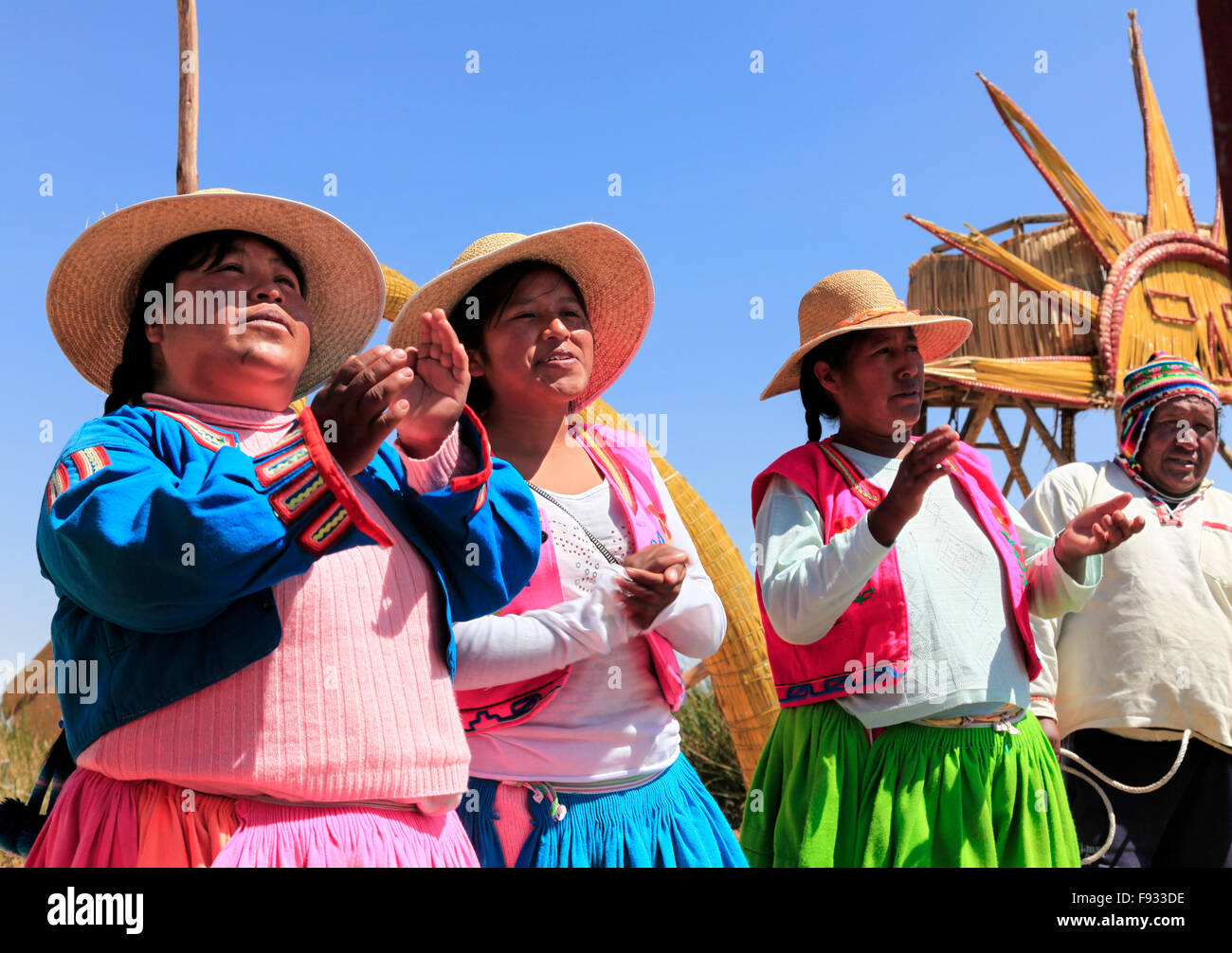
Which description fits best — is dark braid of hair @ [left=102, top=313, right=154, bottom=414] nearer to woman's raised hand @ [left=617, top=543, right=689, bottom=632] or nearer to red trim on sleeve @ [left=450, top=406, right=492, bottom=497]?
red trim on sleeve @ [left=450, top=406, right=492, bottom=497]

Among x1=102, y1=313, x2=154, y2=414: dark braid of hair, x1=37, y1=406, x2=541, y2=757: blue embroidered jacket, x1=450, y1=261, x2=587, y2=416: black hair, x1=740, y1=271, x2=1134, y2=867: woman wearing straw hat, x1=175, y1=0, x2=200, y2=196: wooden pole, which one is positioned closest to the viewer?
x1=37, y1=406, x2=541, y2=757: blue embroidered jacket

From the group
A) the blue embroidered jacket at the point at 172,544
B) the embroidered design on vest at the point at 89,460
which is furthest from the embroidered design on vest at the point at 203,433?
the embroidered design on vest at the point at 89,460

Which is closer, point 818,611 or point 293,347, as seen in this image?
point 293,347

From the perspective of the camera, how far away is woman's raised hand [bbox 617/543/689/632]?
250 cm

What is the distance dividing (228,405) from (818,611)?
157cm

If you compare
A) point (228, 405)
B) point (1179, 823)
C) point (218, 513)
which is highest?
point (228, 405)

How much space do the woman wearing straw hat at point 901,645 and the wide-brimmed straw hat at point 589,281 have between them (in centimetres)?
59

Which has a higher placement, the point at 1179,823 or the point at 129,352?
the point at 129,352

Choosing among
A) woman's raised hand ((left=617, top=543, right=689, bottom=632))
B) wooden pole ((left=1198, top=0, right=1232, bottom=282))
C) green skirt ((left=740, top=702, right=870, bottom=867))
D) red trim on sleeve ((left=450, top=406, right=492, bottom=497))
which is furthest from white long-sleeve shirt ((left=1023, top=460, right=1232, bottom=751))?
wooden pole ((left=1198, top=0, right=1232, bottom=282))

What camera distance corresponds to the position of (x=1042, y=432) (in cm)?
1016

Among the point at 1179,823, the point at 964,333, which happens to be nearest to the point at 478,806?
the point at 964,333
